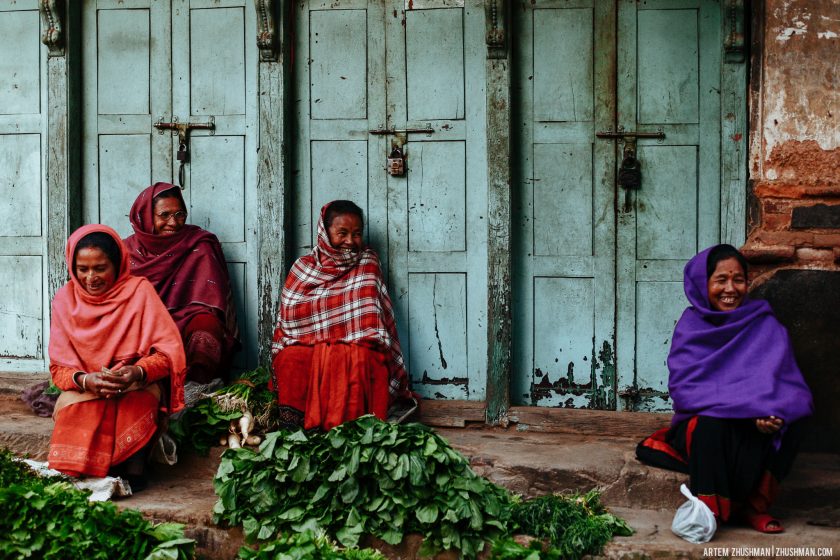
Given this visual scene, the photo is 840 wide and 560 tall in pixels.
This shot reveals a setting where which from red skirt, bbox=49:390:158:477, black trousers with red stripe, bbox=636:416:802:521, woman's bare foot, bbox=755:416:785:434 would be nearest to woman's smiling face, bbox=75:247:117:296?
red skirt, bbox=49:390:158:477

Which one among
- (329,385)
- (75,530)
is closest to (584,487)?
(329,385)

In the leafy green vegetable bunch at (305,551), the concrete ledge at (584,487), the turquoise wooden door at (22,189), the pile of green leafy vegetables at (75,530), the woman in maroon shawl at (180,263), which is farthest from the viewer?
the turquoise wooden door at (22,189)

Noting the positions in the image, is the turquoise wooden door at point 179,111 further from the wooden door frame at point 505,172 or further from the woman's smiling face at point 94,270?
the wooden door frame at point 505,172

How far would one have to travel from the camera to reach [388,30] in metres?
5.67

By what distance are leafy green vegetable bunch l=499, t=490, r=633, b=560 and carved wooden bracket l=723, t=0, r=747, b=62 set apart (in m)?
2.74

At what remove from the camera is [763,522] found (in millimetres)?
4121

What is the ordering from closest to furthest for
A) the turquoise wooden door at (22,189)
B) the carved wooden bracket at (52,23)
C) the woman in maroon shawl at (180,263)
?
the woman in maroon shawl at (180,263), the carved wooden bracket at (52,23), the turquoise wooden door at (22,189)

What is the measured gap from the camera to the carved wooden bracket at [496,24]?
209 inches

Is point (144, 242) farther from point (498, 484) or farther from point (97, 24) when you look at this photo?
point (498, 484)

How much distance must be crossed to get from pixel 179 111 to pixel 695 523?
4.08 meters

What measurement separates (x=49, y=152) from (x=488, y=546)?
400 cm

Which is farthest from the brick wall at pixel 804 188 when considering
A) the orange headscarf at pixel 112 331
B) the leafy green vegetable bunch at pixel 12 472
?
the leafy green vegetable bunch at pixel 12 472

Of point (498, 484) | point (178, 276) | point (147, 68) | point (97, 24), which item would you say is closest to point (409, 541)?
point (498, 484)

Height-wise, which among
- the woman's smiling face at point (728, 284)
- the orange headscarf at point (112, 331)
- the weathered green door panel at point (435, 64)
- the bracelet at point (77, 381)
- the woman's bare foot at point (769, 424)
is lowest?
the woman's bare foot at point (769, 424)
